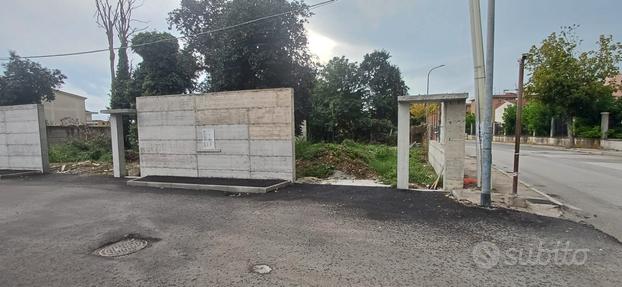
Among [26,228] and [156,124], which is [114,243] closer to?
[26,228]

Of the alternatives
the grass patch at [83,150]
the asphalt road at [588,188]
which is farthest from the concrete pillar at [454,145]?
the grass patch at [83,150]

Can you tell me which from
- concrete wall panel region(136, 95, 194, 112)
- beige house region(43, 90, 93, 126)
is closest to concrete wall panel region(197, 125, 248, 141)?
concrete wall panel region(136, 95, 194, 112)

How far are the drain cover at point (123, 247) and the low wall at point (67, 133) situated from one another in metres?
18.0

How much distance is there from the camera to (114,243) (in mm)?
4887

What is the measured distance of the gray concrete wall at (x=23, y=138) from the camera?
1322 centimetres

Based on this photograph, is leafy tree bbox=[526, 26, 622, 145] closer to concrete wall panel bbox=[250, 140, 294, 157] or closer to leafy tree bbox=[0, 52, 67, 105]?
concrete wall panel bbox=[250, 140, 294, 157]

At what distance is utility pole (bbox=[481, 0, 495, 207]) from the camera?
21.0ft

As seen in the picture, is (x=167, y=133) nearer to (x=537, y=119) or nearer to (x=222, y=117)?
(x=222, y=117)

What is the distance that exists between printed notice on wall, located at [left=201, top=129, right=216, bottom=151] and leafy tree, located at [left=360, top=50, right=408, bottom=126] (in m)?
25.4

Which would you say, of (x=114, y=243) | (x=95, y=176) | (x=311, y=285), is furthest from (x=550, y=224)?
(x=95, y=176)

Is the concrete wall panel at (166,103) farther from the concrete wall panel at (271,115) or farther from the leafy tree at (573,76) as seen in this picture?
the leafy tree at (573,76)

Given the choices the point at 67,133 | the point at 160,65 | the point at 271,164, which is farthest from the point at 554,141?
the point at 67,133

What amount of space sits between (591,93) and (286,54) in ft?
75.0

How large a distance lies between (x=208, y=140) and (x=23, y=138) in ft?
31.5
